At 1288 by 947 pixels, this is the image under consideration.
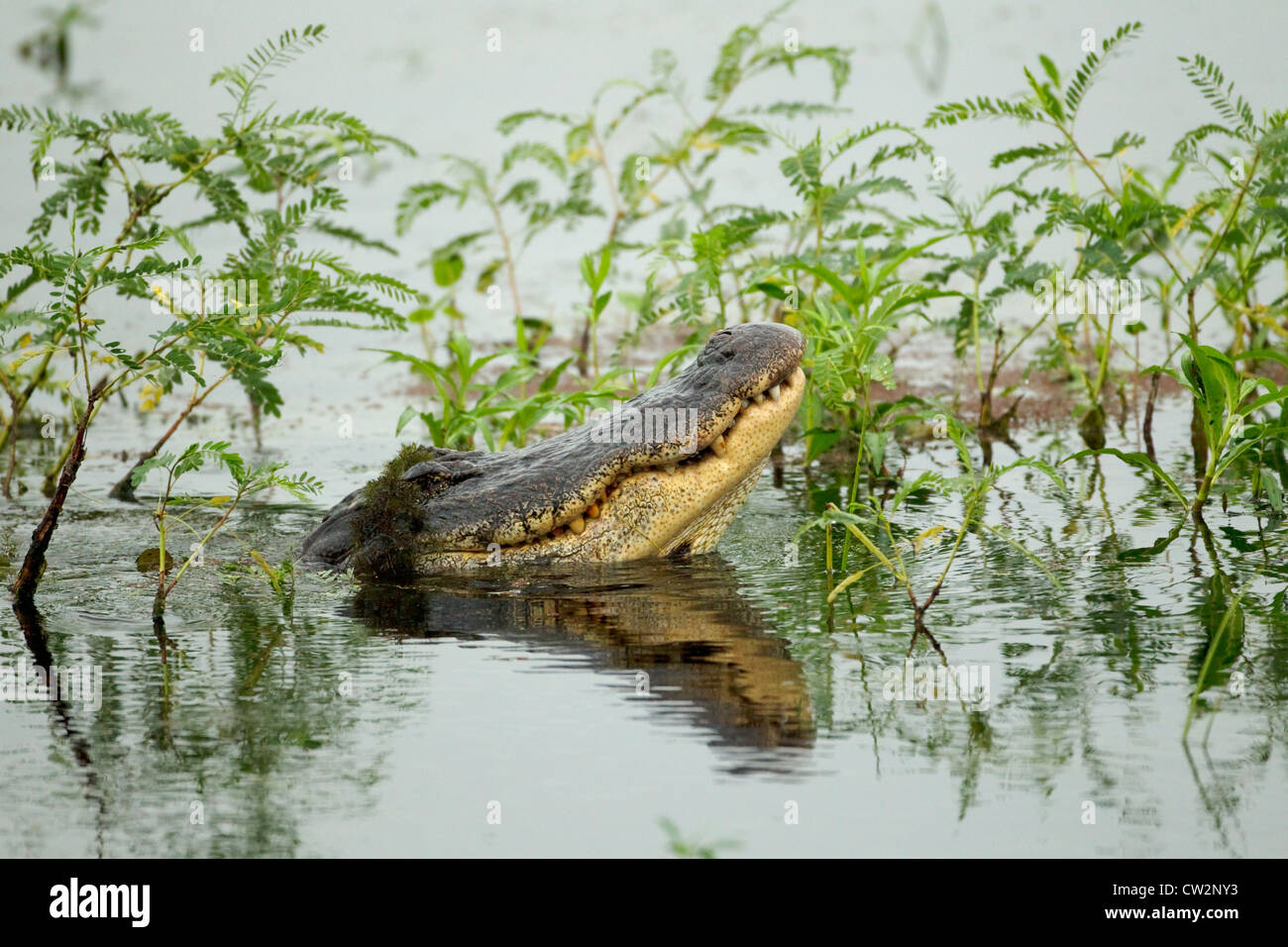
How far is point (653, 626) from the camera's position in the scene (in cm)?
504

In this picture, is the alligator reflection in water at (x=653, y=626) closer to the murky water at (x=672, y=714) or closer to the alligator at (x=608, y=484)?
the murky water at (x=672, y=714)

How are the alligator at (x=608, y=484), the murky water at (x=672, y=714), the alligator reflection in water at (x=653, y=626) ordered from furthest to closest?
the alligator at (x=608, y=484) → the alligator reflection in water at (x=653, y=626) → the murky water at (x=672, y=714)

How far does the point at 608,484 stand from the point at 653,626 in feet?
2.88

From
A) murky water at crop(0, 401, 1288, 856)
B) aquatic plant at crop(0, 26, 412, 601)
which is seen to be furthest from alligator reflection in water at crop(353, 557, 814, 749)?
aquatic plant at crop(0, 26, 412, 601)

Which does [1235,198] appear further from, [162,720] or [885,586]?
[162,720]

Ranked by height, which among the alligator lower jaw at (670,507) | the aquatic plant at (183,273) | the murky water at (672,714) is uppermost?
the aquatic plant at (183,273)

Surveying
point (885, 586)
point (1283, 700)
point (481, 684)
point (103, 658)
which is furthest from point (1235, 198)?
point (103, 658)

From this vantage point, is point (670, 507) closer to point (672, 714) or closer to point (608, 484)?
point (608, 484)

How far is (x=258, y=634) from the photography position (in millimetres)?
5066

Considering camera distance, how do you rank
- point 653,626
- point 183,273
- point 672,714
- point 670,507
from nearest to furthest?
point 672,714 → point 653,626 → point 670,507 → point 183,273

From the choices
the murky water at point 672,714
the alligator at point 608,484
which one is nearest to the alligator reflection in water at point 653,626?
the murky water at point 672,714

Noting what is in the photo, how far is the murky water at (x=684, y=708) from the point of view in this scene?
336 centimetres

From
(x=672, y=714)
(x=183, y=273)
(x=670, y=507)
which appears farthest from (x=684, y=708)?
(x=183, y=273)

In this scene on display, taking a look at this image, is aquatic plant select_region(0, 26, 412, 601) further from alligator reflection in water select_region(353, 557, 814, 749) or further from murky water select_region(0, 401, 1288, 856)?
alligator reflection in water select_region(353, 557, 814, 749)
